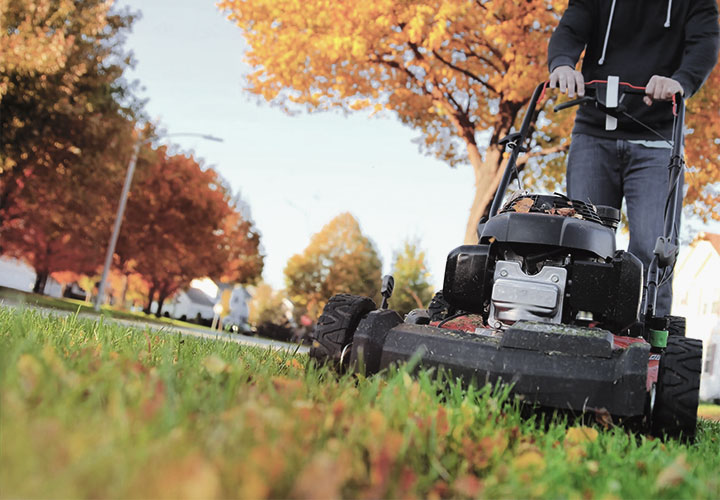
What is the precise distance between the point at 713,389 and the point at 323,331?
115 feet

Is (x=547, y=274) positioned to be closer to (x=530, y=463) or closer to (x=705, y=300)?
A: (x=530, y=463)

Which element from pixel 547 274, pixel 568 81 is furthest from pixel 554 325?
pixel 568 81

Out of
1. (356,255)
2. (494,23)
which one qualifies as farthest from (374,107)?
(356,255)

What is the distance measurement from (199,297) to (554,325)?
288 ft

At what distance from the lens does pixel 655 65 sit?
432cm

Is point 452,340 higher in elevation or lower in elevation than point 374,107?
lower

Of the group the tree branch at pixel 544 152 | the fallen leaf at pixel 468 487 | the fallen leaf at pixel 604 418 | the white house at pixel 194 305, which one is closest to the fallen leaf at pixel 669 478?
the fallen leaf at pixel 468 487

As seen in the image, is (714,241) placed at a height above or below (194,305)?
above

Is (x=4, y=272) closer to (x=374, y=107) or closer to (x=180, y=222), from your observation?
(x=180, y=222)

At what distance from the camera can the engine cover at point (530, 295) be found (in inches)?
119

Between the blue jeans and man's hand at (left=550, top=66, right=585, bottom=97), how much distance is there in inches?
19.0

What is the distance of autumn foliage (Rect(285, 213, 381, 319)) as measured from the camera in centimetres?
4625

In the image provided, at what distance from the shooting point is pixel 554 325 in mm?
2729

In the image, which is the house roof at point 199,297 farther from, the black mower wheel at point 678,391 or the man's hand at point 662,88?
the black mower wheel at point 678,391
